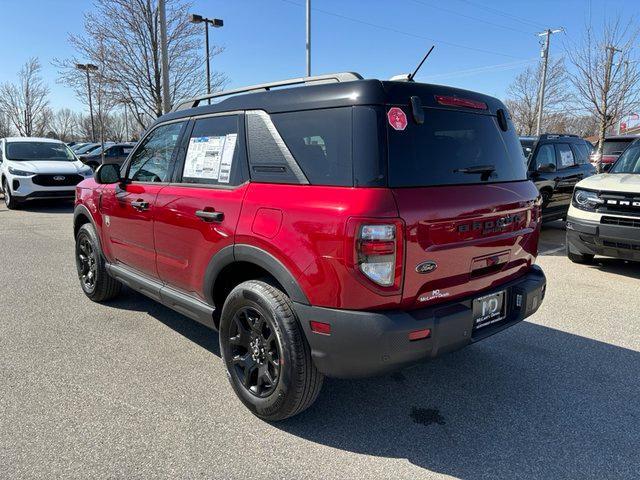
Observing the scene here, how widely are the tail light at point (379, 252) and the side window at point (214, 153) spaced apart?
1027 millimetres

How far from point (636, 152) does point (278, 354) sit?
6472 millimetres

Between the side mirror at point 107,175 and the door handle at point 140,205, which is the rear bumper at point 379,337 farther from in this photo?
the side mirror at point 107,175

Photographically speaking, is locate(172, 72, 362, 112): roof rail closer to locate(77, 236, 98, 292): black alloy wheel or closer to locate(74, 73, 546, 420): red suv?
locate(74, 73, 546, 420): red suv

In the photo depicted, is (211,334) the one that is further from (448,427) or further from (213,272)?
(448,427)

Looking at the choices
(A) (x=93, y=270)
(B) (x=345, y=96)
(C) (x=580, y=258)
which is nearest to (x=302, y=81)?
(B) (x=345, y=96)

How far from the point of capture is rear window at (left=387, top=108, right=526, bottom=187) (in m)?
2.45

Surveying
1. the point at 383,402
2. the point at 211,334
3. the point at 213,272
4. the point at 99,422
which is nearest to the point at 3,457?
the point at 99,422

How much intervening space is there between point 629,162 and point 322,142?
6017 millimetres

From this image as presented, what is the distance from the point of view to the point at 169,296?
11.6 feet

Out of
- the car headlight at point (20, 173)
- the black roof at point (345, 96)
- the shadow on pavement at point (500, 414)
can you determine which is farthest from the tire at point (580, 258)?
the car headlight at point (20, 173)

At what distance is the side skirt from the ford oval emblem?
57.8 inches

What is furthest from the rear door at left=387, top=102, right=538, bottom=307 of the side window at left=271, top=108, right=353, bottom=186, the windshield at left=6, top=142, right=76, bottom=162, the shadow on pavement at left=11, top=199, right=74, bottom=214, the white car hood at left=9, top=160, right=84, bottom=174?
the windshield at left=6, top=142, right=76, bottom=162

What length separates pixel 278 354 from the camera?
2.64 m

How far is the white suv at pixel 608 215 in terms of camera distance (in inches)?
223
